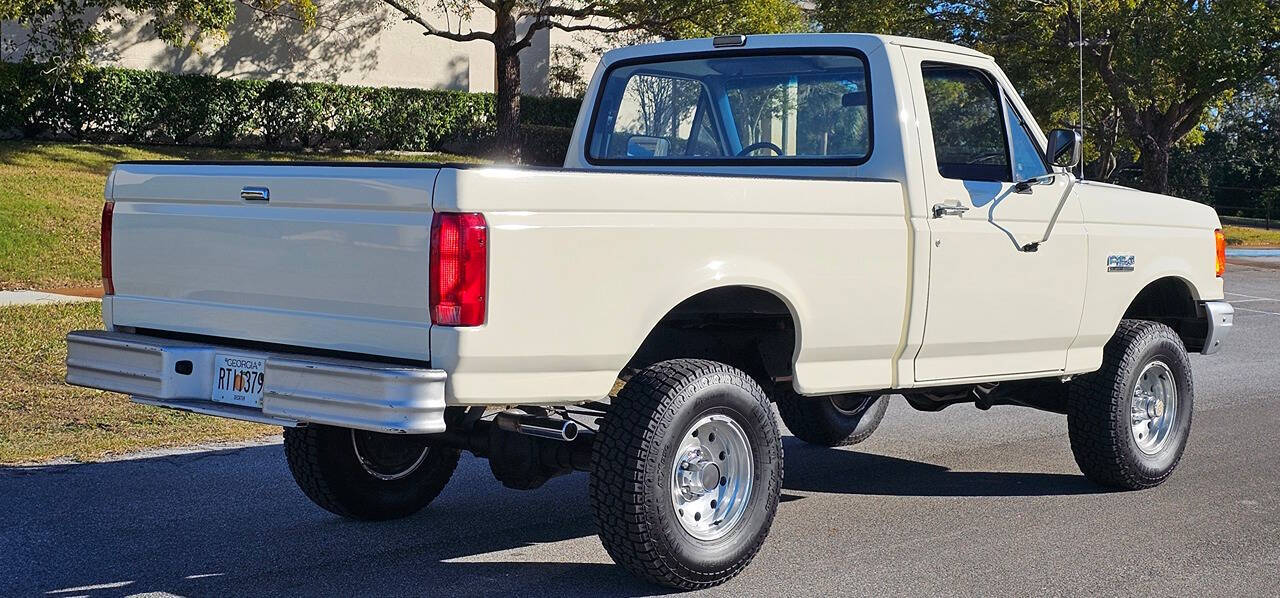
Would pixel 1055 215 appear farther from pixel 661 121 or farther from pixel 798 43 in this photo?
pixel 661 121

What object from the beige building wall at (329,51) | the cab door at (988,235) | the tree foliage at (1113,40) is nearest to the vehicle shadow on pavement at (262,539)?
the cab door at (988,235)

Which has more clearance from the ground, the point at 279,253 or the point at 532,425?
the point at 279,253

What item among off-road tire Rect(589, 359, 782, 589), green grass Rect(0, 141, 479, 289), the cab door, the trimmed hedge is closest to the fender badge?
the cab door

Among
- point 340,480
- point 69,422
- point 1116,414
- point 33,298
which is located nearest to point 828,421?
point 1116,414

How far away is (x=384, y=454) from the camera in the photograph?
244 inches

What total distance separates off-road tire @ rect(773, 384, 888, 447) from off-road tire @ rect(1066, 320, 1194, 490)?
134 cm

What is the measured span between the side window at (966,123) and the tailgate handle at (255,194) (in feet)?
9.35

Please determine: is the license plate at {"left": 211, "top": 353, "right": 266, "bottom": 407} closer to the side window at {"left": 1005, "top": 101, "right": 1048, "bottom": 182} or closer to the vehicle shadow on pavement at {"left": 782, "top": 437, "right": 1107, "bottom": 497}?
the vehicle shadow on pavement at {"left": 782, "top": 437, "right": 1107, "bottom": 497}

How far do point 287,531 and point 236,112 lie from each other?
20.0 meters

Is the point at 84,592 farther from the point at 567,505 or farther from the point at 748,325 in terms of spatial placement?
the point at 748,325

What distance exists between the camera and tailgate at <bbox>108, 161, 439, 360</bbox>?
4.67 metres

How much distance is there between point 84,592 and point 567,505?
90.1 inches

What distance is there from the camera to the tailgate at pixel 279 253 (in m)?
4.67

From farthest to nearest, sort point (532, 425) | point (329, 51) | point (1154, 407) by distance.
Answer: point (329, 51) → point (1154, 407) → point (532, 425)
